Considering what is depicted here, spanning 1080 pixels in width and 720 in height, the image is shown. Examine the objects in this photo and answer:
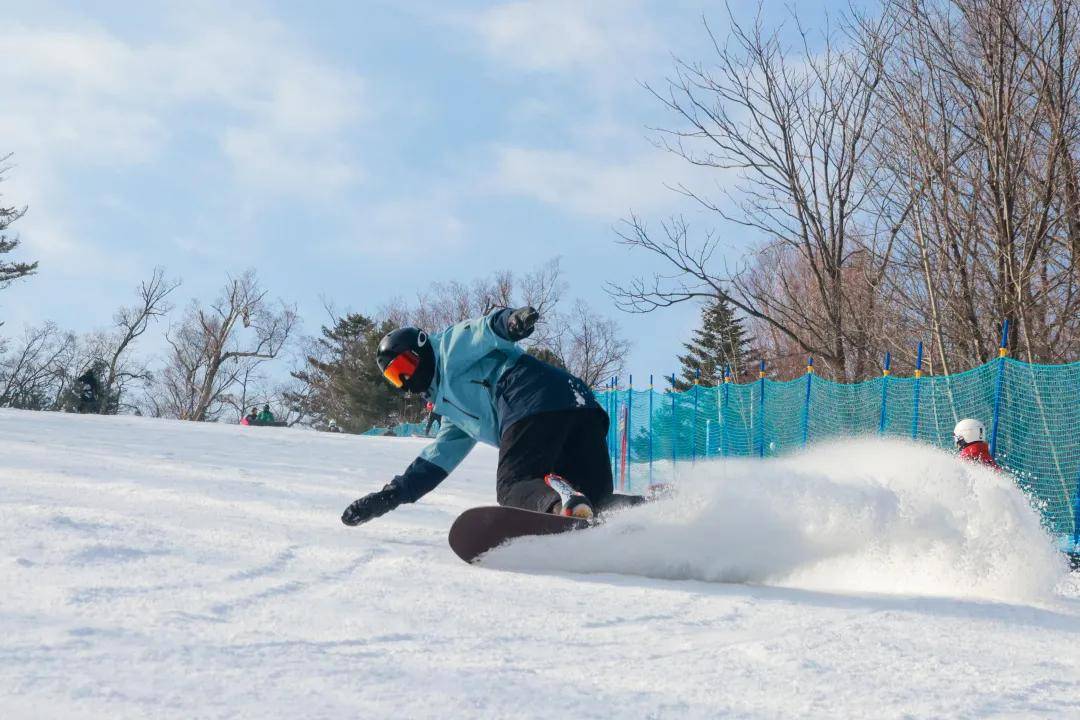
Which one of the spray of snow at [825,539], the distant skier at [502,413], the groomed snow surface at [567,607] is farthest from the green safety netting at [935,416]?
the distant skier at [502,413]

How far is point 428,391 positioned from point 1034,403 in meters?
6.45

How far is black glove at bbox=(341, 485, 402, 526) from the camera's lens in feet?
14.4

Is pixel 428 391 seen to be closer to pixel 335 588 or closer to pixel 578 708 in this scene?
pixel 335 588

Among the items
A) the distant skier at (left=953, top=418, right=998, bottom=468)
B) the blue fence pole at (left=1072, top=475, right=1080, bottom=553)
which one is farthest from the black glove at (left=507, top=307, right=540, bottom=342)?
the blue fence pole at (left=1072, top=475, right=1080, bottom=553)

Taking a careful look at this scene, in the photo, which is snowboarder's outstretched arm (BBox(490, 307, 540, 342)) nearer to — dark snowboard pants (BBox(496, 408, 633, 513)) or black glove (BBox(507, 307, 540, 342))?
black glove (BBox(507, 307, 540, 342))

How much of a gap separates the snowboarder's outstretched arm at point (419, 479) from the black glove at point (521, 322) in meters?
0.74

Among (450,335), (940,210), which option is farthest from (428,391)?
(940,210)

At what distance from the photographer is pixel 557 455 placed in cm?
433

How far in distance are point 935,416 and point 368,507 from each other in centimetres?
709

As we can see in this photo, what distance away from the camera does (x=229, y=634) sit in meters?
2.25

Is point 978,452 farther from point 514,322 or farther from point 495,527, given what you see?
point 495,527

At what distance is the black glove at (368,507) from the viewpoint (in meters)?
4.38

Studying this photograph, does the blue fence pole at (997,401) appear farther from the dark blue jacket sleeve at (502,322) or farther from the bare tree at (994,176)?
the dark blue jacket sleeve at (502,322)

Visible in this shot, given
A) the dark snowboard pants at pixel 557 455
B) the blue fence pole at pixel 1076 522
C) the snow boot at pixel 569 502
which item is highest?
the dark snowboard pants at pixel 557 455
